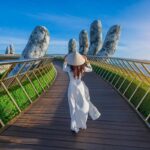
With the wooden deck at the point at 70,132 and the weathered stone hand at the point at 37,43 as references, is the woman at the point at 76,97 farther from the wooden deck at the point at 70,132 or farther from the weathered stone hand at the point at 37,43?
the weathered stone hand at the point at 37,43

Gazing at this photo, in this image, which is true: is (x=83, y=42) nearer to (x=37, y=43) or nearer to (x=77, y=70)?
(x=37, y=43)

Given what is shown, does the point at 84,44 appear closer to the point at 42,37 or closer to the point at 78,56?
the point at 42,37

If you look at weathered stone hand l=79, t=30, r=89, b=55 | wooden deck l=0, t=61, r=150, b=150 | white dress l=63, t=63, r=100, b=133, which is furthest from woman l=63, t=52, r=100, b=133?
weathered stone hand l=79, t=30, r=89, b=55

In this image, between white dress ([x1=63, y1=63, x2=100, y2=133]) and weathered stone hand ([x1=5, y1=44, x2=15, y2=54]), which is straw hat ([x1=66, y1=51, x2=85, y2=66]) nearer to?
white dress ([x1=63, y1=63, x2=100, y2=133])

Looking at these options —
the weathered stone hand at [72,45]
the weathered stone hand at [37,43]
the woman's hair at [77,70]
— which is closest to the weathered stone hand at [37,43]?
the weathered stone hand at [37,43]

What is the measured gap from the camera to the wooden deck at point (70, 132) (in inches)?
244

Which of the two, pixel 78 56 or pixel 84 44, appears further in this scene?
pixel 84 44

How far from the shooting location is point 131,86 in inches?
458

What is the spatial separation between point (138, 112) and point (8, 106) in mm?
3489

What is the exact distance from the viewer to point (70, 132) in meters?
7.09

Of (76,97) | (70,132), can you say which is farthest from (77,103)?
(70,132)

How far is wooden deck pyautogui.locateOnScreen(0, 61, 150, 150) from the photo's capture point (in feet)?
20.3

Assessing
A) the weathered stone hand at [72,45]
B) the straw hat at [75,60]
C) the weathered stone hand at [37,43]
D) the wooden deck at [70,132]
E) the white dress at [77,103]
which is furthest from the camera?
the weathered stone hand at [72,45]

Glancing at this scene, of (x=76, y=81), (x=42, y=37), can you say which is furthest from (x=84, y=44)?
(x=76, y=81)
